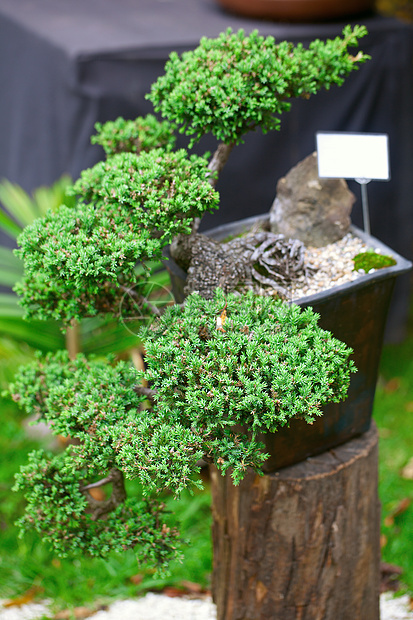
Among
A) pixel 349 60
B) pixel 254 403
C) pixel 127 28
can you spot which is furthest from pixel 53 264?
pixel 127 28

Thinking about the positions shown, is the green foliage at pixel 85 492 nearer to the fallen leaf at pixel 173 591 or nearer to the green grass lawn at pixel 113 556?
the green grass lawn at pixel 113 556

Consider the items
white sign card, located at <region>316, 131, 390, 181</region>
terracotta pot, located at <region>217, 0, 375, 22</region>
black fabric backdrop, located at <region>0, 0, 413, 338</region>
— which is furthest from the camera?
terracotta pot, located at <region>217, 0, 375, 22</region>

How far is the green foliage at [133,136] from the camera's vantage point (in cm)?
141

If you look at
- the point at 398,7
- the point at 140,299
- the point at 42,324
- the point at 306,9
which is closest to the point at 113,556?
the point at 42,324

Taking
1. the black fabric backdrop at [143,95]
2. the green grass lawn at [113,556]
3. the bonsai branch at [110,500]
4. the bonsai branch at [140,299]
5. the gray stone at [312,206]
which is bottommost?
the green grass lawn at [113,556]

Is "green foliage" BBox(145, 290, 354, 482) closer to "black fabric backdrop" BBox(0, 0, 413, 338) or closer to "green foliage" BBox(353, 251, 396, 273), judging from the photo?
"green foliage" BBox(353, 251, 396, 273)

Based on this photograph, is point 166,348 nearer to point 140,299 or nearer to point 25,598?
point 140,299

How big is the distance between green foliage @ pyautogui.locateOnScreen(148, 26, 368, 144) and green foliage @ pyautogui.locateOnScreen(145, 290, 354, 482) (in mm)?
385

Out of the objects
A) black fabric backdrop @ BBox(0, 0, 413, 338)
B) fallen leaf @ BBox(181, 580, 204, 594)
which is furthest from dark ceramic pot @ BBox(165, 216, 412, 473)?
black fabric backdrop @ BBox(0, 0, 413, 338)

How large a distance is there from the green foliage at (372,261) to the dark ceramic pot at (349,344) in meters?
0.02

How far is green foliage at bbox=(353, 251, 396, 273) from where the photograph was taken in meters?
1.27

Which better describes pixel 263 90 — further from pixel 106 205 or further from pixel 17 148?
pixel 17 148

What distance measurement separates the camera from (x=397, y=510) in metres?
2.12

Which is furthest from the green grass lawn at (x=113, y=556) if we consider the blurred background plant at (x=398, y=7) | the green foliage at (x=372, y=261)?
the blurred background plant at (x=398, y=7)
